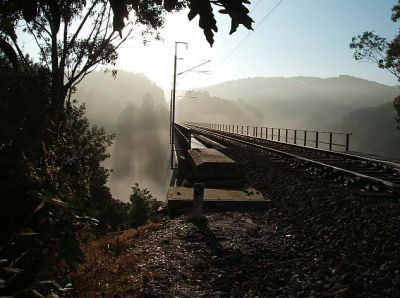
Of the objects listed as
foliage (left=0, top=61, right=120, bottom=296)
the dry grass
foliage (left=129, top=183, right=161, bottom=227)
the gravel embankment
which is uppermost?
foliage (left=0, top=61, right=120, bottom=296)

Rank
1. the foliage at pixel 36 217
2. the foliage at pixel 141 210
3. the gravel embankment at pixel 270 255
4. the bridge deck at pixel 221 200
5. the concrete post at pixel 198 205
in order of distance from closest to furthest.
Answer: the foliage at pixel 36 217 → the gravel embankment at pixel 270 255 → the concrete post at pixel 198 205 → the bridge deck at pixel 221 200 → the foliage at pixel 141 210

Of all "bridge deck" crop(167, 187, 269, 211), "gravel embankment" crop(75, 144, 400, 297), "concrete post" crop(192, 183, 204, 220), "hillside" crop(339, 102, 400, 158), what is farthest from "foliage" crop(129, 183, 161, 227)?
"hillside" crop(339, 102, 400, 158)

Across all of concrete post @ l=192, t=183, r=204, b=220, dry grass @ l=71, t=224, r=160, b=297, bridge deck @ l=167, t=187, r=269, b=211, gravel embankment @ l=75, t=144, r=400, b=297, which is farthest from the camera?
bridge deck @ l=167, t=187, r=269, b=211

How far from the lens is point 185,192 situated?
9.66m

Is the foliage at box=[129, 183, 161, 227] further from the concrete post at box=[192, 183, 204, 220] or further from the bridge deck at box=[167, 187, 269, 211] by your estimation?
the concrete post at box=[192, 183, 204, 220]

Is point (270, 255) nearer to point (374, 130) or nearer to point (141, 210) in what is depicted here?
point (141, 210)

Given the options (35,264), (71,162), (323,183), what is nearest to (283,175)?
(323,183)

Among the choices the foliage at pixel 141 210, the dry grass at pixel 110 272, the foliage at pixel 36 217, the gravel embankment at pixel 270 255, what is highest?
the foliage at pixel 36 217

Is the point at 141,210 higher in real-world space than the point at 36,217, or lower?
lower

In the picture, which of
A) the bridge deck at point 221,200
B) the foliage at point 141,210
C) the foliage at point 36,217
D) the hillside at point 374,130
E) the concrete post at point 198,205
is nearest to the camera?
the foliage at point 36,217

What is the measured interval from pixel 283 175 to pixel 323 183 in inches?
66.1

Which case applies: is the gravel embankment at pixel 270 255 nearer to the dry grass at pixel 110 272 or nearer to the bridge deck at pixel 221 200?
the dry grass at pixel 110 272

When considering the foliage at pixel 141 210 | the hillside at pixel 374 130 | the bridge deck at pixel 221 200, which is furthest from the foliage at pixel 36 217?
the hillside at pixel 374 130

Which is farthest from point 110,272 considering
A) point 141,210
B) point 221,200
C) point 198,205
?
point 141,210
